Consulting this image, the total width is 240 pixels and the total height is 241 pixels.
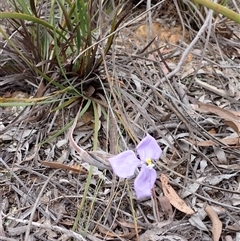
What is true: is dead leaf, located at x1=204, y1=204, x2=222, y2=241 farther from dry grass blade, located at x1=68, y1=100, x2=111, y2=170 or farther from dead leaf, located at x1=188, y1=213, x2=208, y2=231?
dry grass blade, located at x1=68, y1=100, x2=111, y2=170

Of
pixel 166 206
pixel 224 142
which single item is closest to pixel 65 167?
pixel 166 206

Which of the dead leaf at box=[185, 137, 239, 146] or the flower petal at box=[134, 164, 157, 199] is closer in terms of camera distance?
the flower petal at box=[134, 164, 157, 199]

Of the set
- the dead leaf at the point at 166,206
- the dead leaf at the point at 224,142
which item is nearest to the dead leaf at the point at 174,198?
the dead leaf at the point at 166,206

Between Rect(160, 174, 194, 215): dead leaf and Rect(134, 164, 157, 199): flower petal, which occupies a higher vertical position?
Rect(134, 164, 157, 199): flower petal

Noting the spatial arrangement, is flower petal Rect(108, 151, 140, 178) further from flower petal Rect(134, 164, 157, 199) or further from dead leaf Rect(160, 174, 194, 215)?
dead leaf Rect(160, 174, 194, 215)

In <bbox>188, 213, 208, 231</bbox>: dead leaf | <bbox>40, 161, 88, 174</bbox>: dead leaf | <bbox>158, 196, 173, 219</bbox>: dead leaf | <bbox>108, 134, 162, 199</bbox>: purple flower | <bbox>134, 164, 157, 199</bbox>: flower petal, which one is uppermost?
<bbox>108, 134, 162, 199</bbox>: purple flower

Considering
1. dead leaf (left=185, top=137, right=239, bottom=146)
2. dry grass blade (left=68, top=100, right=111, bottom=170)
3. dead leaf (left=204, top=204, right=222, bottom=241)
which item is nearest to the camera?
dry grass blade (left=68, top=100, right=111, bottom=170)

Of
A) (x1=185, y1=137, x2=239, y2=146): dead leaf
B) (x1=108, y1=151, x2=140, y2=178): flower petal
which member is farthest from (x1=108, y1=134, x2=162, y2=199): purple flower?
(x1=185, y1=137, x2=239, y2=146): dead leaf

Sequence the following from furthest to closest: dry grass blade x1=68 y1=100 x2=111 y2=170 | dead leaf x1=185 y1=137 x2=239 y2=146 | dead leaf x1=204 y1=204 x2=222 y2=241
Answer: dead leaf x1=185 y1=137 x2=239 y2=146 → dead leaf x1=204 y1=204 x2=222 y2=241 → dry grass blade x1=68 y1=100 x2=111 y2=170

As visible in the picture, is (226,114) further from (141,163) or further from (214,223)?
(141,163)

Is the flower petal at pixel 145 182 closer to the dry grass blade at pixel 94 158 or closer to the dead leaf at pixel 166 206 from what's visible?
the dry grass blade at pixel 94 158
